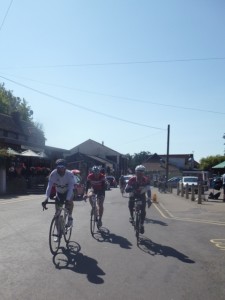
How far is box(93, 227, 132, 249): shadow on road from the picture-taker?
393 inches

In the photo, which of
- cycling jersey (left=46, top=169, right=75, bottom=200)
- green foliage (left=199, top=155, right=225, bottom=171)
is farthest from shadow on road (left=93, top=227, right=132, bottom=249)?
green foliage (left=199, top=155, right=225, bottom=171)

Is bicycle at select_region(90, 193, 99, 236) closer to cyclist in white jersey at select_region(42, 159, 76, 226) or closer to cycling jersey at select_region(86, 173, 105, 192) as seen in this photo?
cycling jersey at select_region(86, 173, 105, 192)

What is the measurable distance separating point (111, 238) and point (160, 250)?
1.74 m

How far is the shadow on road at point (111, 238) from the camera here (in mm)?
9980

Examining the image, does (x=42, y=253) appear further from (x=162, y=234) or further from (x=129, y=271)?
(x=162, y=234)

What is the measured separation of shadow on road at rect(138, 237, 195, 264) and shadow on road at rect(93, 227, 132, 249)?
0.33m

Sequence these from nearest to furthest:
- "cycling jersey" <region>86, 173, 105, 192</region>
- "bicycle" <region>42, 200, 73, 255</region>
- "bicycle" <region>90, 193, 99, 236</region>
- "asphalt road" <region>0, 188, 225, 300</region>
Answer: "asphalt road" <region>0, 188, 225, 300</region>, "bicycle" <region>42, 200, 73, 255</region>, "bicycle" <region>90, 193, 99, 236</region>, "cycling jersey" <region>86, 173, 105, 192</region>

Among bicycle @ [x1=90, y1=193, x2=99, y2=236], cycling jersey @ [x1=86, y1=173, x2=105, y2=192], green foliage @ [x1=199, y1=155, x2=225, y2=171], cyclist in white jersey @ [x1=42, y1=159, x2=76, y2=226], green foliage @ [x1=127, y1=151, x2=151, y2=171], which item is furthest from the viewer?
green foliage @ [x1=127, y1=151, x2=151, y2=171]

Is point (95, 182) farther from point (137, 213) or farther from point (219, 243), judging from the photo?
point (219, 243)

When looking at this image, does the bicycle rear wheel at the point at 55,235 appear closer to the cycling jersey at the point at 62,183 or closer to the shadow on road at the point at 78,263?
the shadow on road at the point at 78,263

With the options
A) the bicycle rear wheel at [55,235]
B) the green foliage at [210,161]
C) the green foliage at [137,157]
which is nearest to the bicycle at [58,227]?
the bicycle rear wheel at [55,235]

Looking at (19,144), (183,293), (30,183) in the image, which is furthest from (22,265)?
(19,144)

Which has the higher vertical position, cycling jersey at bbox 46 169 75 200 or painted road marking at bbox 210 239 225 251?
cycling jersey at bbox 46 169 75 200

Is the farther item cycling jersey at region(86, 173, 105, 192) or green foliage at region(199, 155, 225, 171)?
green foliage at region(199, 155, 225, 171)
